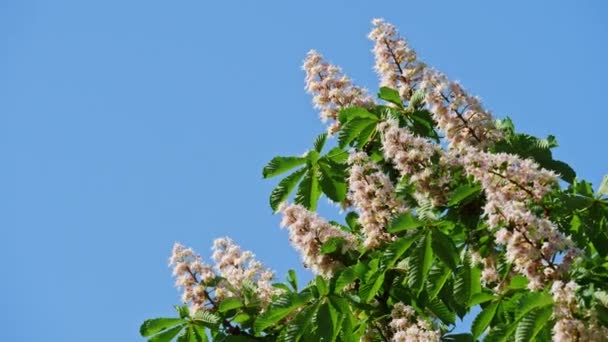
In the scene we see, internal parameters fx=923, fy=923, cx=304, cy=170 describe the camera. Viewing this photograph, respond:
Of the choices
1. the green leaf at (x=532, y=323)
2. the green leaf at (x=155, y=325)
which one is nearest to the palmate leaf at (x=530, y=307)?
the green leaf at (x=532, y=323)

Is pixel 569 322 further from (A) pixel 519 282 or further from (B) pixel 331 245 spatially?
(B) pixel 331 245

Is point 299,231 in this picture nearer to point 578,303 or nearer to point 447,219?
point 447,219

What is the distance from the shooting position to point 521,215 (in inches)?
175

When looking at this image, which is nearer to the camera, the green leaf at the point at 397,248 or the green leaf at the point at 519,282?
the green leaf at the point at 519,282

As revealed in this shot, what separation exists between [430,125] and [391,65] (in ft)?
1.75

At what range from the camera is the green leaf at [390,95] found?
6188 millimetres

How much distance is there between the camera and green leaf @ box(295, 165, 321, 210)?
20.7ft

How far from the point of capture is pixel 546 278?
4.44m

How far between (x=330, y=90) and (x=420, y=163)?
1522mm

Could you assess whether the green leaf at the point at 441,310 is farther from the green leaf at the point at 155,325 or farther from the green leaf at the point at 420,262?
the green leaf at the point at 155,325

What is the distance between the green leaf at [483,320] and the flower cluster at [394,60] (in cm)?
194

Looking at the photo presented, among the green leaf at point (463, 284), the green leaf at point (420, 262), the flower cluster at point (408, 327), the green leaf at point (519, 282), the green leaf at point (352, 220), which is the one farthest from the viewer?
the green leaf at point (352, 220)

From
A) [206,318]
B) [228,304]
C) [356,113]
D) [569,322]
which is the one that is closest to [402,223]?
[569,322]

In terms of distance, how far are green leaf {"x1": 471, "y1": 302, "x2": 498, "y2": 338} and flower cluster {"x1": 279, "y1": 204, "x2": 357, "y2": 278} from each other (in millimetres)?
1016
